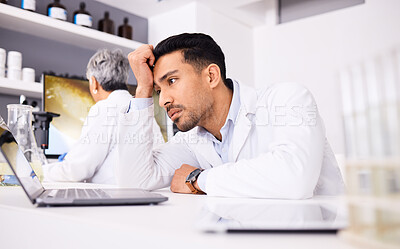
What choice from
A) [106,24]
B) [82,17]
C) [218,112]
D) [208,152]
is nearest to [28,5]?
[82,17]

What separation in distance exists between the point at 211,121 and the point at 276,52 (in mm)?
2174

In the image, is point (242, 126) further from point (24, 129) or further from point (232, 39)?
point (232, 39)

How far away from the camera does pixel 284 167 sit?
2.62 ft

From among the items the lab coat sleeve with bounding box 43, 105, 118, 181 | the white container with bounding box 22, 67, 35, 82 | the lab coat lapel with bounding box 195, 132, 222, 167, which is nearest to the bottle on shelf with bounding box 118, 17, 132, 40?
the white container with bounding box 22, 67, 35, 82

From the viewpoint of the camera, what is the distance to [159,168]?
121cm

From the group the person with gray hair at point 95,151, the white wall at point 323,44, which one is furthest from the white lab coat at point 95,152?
the white wall at point 323,44

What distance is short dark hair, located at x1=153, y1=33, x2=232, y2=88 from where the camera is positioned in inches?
50.9

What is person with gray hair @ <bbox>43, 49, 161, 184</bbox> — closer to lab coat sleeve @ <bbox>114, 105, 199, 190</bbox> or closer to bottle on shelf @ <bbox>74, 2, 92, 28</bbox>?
lab coat sleeve @ <bbox>114, 105, 199, 190</bbox>

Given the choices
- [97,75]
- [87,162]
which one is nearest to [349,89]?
[87,162]

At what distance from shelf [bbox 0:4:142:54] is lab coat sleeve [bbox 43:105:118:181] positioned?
86cm

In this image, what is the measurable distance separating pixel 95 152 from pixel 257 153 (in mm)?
927

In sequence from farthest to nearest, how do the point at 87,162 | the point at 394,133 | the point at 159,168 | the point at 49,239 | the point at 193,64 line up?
1. the point at 87,162
2. the point at 193,64
3. the point at 159,168
4. the point at 49,239
5. the point at 394,133

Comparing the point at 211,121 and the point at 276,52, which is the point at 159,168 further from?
the point at 276,52

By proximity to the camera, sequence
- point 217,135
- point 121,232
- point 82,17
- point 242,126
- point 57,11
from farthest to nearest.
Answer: point 82,17
point 57,11
point 217,135
point 242,126
point 121,232
